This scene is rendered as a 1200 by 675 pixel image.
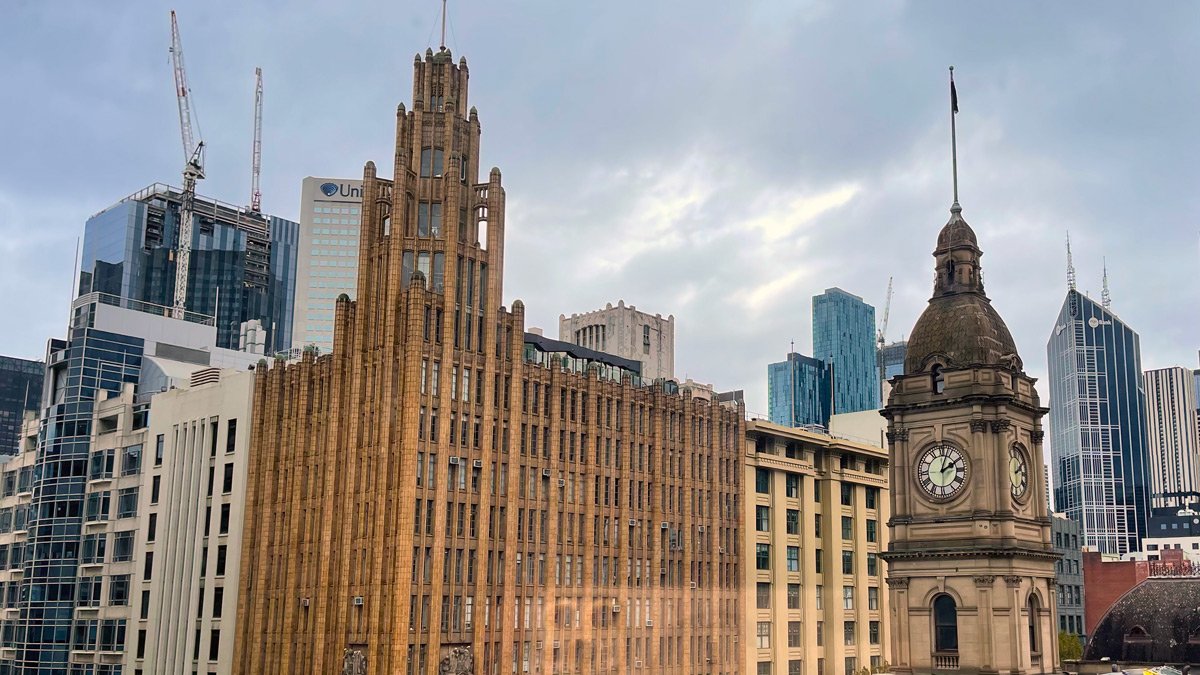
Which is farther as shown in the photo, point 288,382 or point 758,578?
point 758,578

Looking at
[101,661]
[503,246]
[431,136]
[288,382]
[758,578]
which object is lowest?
[101,661]

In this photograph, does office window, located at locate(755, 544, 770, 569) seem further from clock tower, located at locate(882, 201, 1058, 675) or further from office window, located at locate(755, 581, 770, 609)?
clock tower, located at locate(882, 201, 1058, 675)

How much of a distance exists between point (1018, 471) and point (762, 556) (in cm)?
5699

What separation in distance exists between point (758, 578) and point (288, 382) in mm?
52308

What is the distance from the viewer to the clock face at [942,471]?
78562 mm

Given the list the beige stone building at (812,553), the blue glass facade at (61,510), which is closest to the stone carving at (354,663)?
the blue glass facade at (61,510)

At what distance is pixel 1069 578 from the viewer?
589 ft

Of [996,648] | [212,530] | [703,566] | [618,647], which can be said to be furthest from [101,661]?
[996,648]

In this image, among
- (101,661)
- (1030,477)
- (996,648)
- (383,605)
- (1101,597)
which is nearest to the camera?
(996,648)

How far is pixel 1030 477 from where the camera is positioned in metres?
79.8

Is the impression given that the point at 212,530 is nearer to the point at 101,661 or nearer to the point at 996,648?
the point at 101,661

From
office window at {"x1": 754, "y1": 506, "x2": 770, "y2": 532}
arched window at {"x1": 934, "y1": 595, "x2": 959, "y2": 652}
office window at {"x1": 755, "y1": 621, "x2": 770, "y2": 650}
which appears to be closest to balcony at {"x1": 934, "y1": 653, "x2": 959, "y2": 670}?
arched window at {"x1": 934, "y1": 595, "x2": 959, "y2": 652}

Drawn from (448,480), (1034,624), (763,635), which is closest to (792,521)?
(763,635)

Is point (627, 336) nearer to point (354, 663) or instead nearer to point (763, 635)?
point (763, 635)
